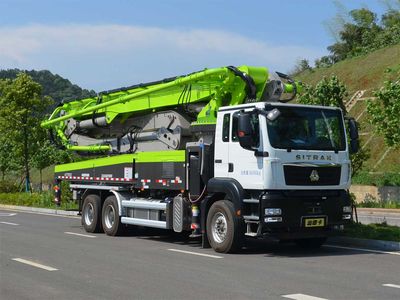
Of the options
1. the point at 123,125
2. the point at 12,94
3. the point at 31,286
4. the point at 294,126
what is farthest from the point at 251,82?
the point at 12,94

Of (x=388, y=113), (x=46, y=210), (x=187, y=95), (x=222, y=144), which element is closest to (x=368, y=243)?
(x=222, y=144)

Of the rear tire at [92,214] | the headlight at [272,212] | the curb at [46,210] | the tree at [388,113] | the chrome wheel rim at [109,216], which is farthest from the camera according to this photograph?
the tree at [388,113]

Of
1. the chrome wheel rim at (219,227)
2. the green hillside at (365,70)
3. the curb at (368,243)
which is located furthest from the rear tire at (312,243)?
the green hillside at (365,70)

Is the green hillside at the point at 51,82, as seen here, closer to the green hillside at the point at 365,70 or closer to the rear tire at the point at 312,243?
the green hillside at the point at 365,70

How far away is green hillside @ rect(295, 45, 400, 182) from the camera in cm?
4053

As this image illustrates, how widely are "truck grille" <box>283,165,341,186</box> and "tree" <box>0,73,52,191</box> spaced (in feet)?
84.5

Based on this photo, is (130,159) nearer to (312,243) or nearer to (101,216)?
(101,216)

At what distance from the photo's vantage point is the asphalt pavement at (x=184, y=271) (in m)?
8.07

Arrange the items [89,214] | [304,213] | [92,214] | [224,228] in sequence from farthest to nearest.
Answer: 1. [89,214]
2. [92,214]
3. [224,228]
4. [304,213]

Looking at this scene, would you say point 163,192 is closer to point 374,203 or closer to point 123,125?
point 123,125

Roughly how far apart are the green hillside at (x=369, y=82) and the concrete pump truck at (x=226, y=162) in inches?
866

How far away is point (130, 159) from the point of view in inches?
609

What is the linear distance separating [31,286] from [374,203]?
76.4 feet

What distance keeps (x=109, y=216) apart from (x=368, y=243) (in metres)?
6.64
